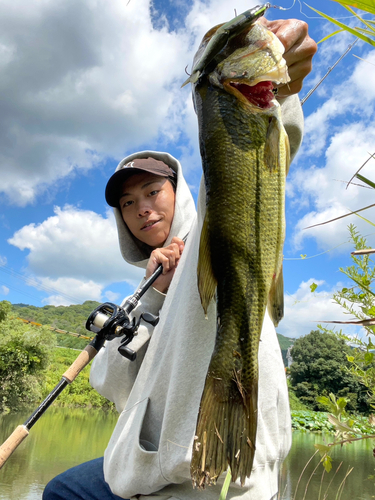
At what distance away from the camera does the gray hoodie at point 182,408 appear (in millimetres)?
1335

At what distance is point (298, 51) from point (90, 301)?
125659 mm

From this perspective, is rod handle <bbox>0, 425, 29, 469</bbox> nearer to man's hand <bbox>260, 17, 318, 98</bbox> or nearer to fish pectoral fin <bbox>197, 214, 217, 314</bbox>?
fish pectoral fin <bbox>197, 214, 217, 314</bbox>

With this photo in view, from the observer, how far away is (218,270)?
111cm

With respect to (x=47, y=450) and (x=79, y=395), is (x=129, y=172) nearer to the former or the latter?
(x=47, y=450)

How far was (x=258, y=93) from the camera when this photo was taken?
1.14 meters

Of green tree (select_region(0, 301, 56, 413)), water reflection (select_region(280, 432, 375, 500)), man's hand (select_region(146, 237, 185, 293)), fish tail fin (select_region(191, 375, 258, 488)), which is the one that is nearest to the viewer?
fish tail fin (select_region(191, 375, 258, 488))

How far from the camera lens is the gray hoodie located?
4.38 ft

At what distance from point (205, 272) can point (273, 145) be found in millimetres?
420

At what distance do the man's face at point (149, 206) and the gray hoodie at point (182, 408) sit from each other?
70 cm

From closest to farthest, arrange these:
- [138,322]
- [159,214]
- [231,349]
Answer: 1. [231,349]
2. [138,322]
3. [159,214]

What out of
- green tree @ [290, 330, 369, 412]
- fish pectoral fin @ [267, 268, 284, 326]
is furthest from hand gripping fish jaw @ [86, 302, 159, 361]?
green tree @ [290, 330, 369, 412]

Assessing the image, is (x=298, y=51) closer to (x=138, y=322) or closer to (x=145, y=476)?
(x=138, y=322)

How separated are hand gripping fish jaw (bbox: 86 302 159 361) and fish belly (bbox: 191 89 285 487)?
80 centimetres

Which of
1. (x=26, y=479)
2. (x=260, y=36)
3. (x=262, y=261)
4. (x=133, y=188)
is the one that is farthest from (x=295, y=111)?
(x=26, y=479)
